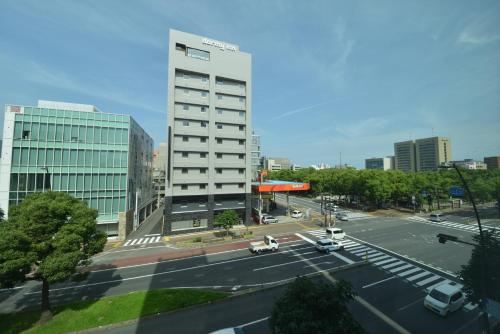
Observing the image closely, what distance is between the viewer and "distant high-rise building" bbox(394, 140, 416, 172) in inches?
6486

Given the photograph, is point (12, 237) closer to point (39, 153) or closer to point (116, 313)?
point (116, 313)

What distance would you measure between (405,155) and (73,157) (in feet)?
654

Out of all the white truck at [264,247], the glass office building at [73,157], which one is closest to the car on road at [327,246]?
the white truck at [264,247]

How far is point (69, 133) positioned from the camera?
37594 millimetres

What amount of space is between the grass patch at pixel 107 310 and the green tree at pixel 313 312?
35.2 feet

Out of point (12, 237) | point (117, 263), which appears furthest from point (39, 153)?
point (12, 237)

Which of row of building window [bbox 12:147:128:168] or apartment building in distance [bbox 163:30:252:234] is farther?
apartment building in distance [bbox 163:30:252:234]

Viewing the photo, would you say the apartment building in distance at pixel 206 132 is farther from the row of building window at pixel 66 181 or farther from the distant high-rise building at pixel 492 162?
the distant high-rise building at pixel 492 162

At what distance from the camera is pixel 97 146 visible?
39.3 meters

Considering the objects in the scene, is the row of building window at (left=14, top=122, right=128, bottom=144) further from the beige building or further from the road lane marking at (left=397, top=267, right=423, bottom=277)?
the beige building

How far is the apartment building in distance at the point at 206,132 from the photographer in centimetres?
4378

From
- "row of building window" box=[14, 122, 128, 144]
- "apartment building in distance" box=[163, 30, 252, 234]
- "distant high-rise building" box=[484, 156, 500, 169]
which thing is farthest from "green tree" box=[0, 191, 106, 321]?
"distant high-rise building" box=[484, 156, 500, 169]

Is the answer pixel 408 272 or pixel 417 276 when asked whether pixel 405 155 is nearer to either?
pixel 408 272

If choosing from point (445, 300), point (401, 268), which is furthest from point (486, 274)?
point (401, 268)
